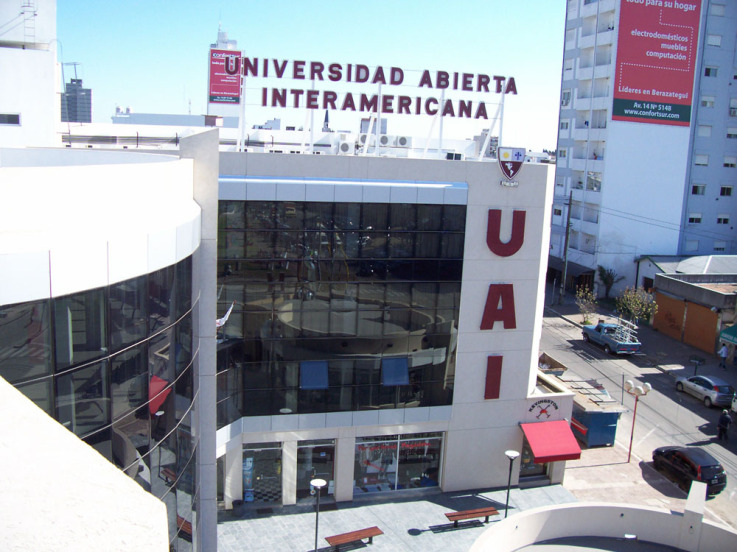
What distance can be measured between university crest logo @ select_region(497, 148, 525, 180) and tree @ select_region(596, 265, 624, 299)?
38408mm

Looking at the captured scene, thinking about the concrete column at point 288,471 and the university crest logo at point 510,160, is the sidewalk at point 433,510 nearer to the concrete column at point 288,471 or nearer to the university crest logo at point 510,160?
the concrete column at point 288,471

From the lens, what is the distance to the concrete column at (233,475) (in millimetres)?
23922

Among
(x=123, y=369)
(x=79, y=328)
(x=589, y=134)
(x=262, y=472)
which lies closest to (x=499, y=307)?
(x=262, y=472)

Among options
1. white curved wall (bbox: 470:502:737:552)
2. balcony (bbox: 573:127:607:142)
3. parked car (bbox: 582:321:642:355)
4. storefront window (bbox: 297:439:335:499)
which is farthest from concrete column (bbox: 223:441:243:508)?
balcony (bbox: 573:127:607:142)

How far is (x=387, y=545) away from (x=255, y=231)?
11.3 meters

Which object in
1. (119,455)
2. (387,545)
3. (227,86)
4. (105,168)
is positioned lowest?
(387,545)

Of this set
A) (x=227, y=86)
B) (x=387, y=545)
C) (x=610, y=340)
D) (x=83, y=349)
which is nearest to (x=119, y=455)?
(x=83, y=349)

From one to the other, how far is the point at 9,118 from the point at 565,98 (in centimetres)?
5070

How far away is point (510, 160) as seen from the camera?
24.9 metres

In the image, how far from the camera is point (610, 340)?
44.9 metres

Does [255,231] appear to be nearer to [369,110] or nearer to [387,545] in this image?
[369,110]

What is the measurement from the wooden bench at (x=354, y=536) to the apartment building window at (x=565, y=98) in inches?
2190

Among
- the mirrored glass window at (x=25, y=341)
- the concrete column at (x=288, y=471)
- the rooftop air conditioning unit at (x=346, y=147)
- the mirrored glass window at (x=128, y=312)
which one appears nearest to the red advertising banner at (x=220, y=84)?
the rooftop air conditioning unit at (x=346, y=147)

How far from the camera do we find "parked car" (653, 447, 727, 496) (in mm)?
26984
